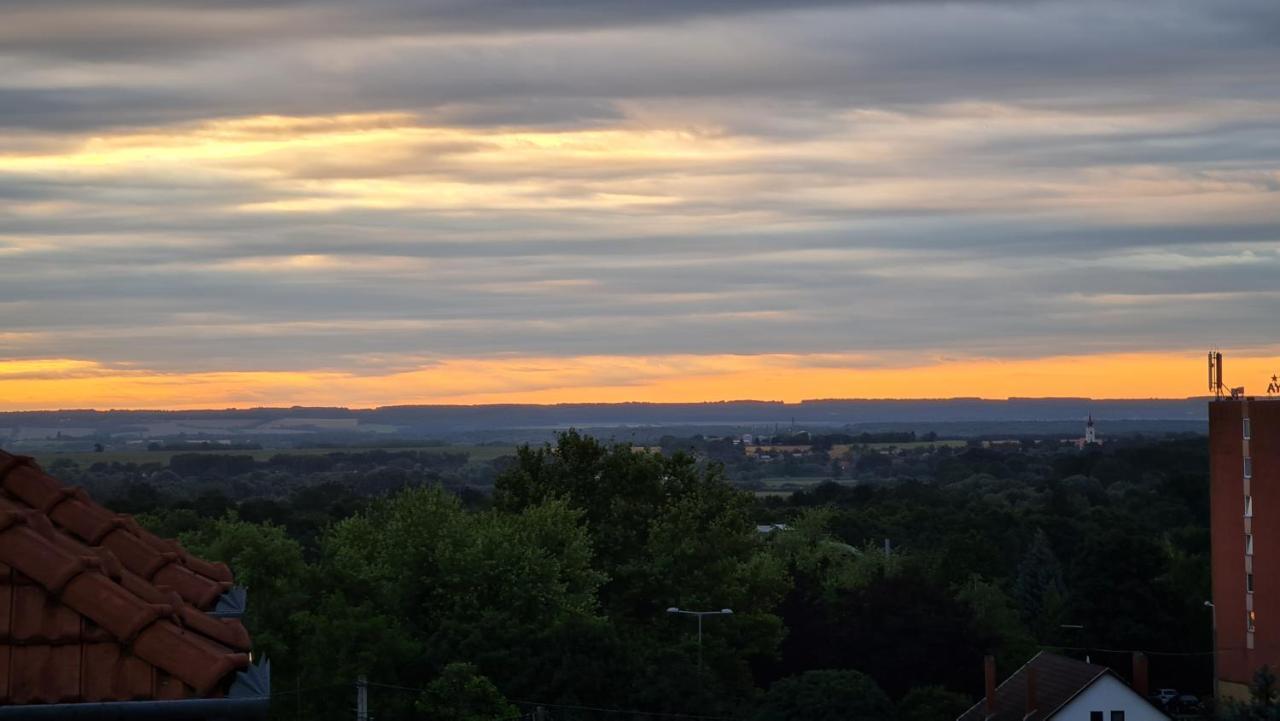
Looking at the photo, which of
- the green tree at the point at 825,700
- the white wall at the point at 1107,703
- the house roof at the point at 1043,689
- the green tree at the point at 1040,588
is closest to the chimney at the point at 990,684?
the house roof at the point at 1043,689

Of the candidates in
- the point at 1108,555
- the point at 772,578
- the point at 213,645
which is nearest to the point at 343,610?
the point at 772,578

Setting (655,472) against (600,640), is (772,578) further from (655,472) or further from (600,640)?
(600,640)

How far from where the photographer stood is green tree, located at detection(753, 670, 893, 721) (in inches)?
3056

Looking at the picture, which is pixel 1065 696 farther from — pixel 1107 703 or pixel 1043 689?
pixel 1043 689

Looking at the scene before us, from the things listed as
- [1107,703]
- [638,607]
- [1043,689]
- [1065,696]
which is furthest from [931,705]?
[638,607]

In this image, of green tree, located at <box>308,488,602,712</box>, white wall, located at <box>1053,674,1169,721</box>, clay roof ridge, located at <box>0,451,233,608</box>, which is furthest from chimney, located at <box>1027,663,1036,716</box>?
clay roof ridge, located at <box>0,451,233,608</box>

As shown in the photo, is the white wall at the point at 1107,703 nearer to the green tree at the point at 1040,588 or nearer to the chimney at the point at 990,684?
the chimney at the point at 990,684

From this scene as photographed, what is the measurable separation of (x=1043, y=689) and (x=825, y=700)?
44.0ft

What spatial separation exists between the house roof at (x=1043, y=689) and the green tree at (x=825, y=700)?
21.2 ft

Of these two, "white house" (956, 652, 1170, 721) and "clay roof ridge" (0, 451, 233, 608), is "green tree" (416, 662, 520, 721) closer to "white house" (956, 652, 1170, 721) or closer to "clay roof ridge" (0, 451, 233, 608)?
"white house" (956, 652, 1170, 721)

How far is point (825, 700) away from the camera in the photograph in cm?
7812

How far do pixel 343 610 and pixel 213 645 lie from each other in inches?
2850

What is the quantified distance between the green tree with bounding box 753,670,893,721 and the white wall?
25.6 ft

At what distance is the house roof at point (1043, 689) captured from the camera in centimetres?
8144
